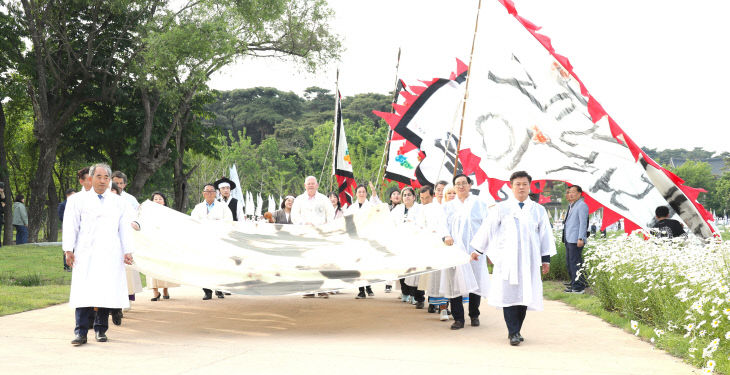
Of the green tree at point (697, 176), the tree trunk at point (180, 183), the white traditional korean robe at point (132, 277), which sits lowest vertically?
the white traditional korean robe at point (132, 277)

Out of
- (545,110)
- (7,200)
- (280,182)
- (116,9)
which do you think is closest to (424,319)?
(545,110)

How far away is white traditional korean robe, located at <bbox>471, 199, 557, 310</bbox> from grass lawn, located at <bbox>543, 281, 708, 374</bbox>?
1206 mm

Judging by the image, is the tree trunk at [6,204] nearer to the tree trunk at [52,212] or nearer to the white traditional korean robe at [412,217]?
the tree trunk at [52,212]

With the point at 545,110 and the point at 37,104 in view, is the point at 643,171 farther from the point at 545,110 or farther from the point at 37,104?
the point at 37,104

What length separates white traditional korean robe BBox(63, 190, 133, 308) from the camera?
6.59 meters

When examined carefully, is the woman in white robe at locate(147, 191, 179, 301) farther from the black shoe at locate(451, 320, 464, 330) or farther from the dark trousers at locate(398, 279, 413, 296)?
the black shoe at locate(451, 320, 464, 330)

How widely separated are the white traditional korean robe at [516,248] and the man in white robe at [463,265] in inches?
25.7

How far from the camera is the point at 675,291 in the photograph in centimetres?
694

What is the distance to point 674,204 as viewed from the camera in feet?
29.3

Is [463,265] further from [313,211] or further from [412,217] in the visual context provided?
[313,211]

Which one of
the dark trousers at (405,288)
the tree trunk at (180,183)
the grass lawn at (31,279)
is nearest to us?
the grass lawn at (31,279)

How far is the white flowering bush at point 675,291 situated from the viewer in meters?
5.61

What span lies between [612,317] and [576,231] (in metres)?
2.95

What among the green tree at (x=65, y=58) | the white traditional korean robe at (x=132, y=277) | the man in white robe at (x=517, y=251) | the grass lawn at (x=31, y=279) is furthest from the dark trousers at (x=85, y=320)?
the green tree at (x=65, y=58)
